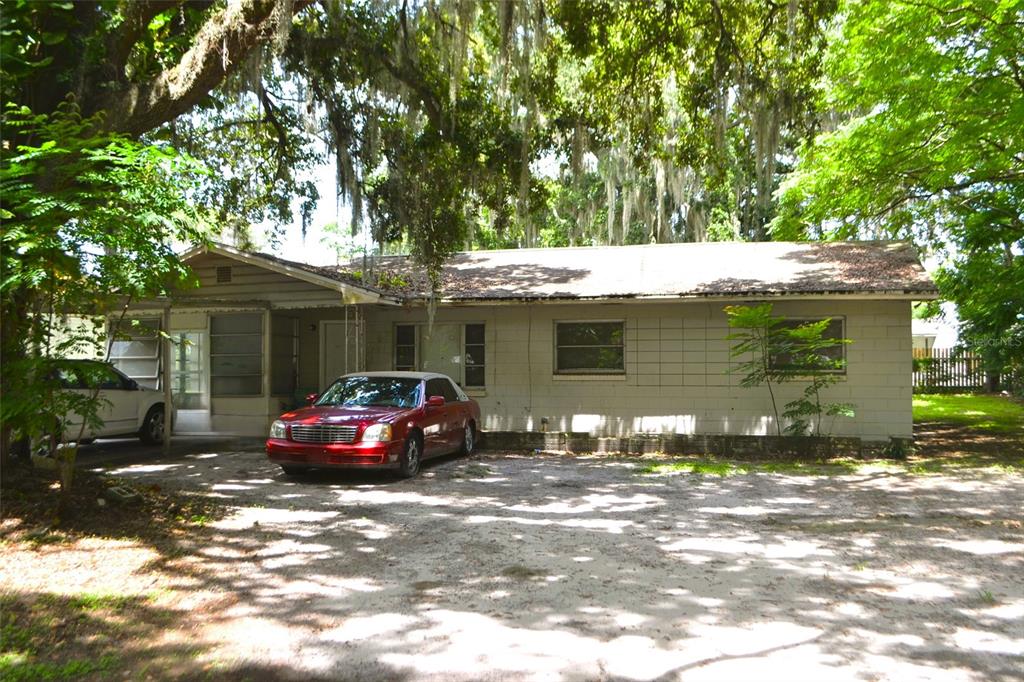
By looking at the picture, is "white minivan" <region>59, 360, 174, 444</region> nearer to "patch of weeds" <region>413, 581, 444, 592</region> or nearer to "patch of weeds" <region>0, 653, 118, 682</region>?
"patch of weeds" <region>413, 581, 444, 592</region>

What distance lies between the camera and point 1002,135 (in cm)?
1257

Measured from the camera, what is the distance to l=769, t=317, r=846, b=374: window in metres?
13.8

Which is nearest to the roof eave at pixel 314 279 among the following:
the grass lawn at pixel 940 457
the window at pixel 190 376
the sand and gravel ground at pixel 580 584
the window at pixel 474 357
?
the window at pixel 474 357

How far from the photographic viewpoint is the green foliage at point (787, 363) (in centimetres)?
1302

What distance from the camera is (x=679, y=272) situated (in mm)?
15570

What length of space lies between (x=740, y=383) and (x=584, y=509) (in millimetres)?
6680

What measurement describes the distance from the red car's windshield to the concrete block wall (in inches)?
167

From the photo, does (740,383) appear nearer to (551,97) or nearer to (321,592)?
(551,97)

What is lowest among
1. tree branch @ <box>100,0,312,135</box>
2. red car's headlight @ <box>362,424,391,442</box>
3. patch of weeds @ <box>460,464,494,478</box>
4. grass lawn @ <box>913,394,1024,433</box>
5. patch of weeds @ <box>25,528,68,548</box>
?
patch of weeds @ <box>460,464,494,478</box>

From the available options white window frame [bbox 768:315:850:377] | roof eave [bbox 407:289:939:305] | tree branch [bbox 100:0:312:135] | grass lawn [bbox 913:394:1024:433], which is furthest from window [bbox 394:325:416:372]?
grass lawn [bbox 913:394:1024:433]

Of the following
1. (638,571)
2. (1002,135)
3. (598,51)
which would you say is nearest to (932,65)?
(1002,135)

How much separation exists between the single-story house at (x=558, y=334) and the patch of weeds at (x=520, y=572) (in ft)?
25.6

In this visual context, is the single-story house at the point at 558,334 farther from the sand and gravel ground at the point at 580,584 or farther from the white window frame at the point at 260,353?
the sand and gravel ground at the point at 580,584

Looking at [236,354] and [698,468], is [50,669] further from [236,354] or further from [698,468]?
[236,354]
